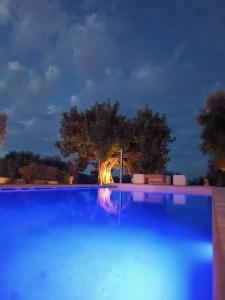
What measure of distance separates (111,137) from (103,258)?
46.3 ft

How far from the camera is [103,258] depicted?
3.88m

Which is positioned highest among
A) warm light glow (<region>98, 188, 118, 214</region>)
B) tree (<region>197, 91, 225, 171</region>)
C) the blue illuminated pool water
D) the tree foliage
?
tree (<region>197, 91, 225, 171</region>)

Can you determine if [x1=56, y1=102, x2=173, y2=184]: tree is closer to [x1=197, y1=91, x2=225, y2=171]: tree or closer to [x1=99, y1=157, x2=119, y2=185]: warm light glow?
[x1=99, y1=157, x2=119, y2=185]: warm light glow

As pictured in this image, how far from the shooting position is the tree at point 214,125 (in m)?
11.3

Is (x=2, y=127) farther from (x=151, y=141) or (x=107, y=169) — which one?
(x=151, y=141)

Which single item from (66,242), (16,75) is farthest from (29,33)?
(66,242)

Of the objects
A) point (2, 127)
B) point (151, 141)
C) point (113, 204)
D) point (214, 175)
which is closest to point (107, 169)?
point (151, 141)

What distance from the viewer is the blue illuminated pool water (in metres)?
2.86

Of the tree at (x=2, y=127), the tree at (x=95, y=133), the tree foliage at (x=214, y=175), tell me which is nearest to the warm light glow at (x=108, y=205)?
the tree at (x=2, y=127)

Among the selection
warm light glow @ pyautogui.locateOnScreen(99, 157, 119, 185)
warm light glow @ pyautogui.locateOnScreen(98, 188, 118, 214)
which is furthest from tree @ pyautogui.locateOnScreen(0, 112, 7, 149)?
warm light glow @ pyautogui.locateOnScreen(99, 157, 119, 185)

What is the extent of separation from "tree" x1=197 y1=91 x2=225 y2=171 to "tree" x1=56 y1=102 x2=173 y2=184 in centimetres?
607

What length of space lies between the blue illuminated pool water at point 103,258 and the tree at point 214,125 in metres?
4.96

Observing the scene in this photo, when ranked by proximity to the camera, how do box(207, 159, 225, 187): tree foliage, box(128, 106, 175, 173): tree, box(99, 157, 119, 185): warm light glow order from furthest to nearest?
box(99, 157, 119, 185): warm light glow
box(128, 106, 175, 173): tree
box(207, 159, 225, 187): tree foliage

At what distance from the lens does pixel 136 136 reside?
18.5 m
